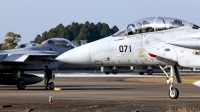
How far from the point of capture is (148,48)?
21.0 m

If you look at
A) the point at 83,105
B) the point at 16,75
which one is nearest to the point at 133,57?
the point at 83,105

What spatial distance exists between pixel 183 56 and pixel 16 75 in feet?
55.7

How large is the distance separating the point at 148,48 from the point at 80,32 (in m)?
129

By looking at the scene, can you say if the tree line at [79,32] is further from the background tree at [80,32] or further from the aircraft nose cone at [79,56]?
the aircraft nose cone at [79,56]

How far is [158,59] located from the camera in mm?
21094

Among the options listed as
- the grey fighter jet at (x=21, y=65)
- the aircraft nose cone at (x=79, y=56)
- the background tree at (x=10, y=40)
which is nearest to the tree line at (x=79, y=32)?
the background tree at (x=10, y=40)

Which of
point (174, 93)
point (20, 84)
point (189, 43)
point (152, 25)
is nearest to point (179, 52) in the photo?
point (189, 43)

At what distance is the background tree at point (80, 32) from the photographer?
14850 cm

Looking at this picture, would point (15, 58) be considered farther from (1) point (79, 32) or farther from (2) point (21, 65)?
(1) point (79, 32)

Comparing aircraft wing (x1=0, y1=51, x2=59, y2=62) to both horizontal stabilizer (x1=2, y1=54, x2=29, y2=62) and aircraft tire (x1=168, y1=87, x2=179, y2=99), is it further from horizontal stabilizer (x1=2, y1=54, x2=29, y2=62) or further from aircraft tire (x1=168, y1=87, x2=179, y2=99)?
aircraft tire (x1=168, y1=87, x2=179, y2=99)

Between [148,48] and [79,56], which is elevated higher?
[148,48]

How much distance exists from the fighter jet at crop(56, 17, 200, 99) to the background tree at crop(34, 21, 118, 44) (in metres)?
124

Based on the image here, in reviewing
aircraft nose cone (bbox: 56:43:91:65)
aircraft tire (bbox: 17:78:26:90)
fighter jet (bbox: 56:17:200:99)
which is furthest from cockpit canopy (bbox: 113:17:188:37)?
aircraft tire (bbox: 17:78:26:90)

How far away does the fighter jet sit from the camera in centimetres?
2044
